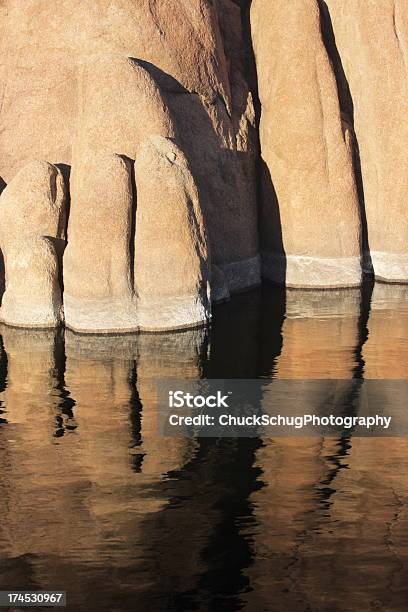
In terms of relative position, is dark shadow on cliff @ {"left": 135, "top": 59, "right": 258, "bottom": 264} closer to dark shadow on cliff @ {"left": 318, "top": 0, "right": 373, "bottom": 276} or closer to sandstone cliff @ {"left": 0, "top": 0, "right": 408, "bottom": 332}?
sandstone cliff @ {"left": 0, "top": 0, "right": 408, "bottom": 332}

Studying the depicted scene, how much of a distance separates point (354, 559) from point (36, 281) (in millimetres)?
9164

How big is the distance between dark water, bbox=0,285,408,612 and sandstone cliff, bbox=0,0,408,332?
1673 mm

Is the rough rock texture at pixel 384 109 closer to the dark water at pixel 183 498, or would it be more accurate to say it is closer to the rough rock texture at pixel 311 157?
the rough rock texture at pixel 311 157

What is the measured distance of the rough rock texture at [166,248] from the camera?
648 inches

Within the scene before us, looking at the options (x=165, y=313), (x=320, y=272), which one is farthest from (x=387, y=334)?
(x=320, y=272)

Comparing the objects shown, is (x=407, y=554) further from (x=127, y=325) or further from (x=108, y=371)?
(x=127, y=325)

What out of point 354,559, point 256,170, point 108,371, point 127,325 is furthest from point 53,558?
point 256,170

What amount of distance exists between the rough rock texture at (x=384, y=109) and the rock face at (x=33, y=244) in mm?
6775

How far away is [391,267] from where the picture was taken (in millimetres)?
20922

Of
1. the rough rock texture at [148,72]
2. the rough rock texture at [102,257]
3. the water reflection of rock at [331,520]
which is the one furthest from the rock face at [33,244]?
the water reflection of rock at [331,520]

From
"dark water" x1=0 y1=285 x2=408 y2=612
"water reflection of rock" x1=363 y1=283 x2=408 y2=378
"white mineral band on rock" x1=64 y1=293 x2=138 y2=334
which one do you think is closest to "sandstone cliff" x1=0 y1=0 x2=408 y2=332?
"white mineral band on rock" x1=64 y1=293 x2=138 y2=334

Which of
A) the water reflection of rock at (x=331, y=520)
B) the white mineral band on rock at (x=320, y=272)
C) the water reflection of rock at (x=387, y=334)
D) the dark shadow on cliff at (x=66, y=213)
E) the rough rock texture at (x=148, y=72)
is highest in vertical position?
the rough rock texture at (x=148, y=72)

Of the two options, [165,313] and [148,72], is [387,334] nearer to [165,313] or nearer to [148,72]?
[165,313]

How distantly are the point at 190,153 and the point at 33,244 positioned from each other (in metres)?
4.08
